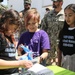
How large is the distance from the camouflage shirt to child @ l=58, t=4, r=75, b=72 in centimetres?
169

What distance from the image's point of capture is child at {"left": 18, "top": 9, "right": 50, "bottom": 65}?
7.14 feet

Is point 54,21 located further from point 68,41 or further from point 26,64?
point 26,64

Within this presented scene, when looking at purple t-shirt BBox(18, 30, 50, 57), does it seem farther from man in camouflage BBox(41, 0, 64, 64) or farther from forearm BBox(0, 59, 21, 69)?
man in camouflage BBox(41, 0, 64, 64)

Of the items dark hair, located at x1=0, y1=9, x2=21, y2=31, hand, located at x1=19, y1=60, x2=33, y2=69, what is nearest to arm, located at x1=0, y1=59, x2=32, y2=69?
hand, located at x1=19, y1=60, x2=33, y2=69

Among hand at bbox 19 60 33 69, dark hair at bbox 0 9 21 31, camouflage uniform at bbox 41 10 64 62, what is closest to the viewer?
hand at bbox 19 60 33 69

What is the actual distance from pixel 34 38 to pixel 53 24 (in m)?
2.04

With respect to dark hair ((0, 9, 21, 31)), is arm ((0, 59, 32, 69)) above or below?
below

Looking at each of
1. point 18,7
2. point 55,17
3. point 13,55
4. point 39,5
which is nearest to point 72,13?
point 13,55

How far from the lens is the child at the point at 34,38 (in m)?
2.18

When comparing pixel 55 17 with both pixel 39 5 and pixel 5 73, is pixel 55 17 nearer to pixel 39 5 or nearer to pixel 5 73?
pixel 5 73

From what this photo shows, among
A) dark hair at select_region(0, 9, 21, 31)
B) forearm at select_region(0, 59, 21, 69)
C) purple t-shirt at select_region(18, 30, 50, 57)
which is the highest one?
dark hair at select_region(0, 9, 21, 31)

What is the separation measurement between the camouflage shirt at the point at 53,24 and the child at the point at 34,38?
197cm

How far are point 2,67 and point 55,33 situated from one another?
2.88m

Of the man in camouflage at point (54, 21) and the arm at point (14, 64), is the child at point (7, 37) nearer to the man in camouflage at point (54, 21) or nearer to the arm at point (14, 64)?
the arm at point (14, 64)
